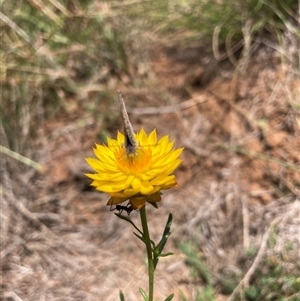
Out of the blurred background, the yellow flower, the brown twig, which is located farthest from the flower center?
the brown twig

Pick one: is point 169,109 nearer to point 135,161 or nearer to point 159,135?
point 159,135

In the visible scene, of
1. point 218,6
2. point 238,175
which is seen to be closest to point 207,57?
point 218,6

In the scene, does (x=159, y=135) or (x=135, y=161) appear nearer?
(x=135, y=161)

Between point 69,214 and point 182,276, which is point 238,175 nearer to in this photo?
point 182,276

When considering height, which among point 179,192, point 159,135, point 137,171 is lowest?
point 137,171

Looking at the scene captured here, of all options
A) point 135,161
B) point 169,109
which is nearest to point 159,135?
point 169,109

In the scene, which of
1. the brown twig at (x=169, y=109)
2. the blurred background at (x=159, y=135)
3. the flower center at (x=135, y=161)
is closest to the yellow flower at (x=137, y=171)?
the flower center at (x=135, y=161)
